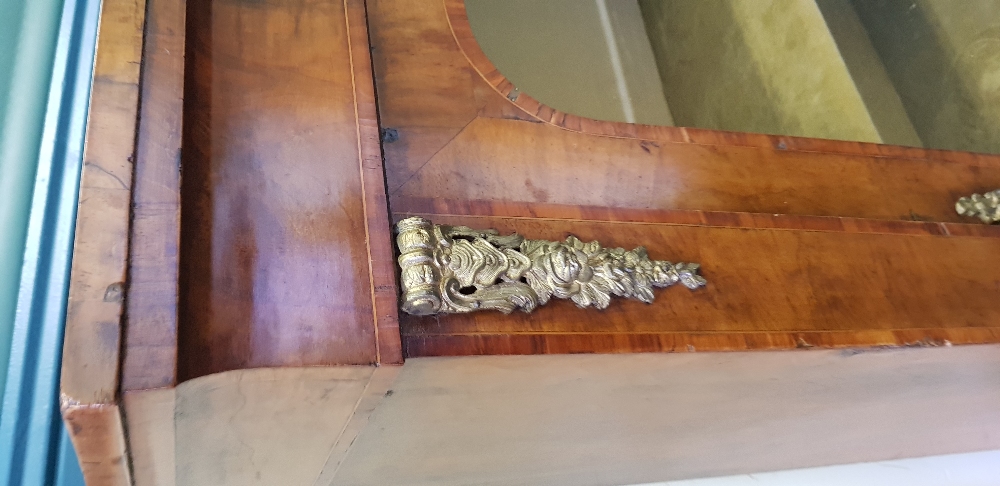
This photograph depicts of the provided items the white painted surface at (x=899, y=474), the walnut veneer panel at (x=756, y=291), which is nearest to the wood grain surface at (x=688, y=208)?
the walnut veneer panel at (x=756, y=291)

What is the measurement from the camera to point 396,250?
1.89 ft

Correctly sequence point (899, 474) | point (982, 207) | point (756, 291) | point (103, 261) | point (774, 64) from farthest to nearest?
point (774, 64) → point (899, 474) → point (982, 207) → point (756, 291) → point (103, 261)

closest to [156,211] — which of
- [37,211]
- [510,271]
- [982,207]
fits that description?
[510,271]

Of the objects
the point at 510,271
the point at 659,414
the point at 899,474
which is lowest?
the point at 899,474

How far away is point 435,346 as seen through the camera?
21.0 inches

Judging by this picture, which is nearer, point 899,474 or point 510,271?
point 510,271

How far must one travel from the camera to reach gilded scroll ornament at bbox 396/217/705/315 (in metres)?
0.56

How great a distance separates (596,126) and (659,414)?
0.33 metres

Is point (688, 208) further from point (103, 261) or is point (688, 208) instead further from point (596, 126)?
point (103, 261)

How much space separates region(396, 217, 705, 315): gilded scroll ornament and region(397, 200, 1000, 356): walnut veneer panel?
Answer: 13 millimetres

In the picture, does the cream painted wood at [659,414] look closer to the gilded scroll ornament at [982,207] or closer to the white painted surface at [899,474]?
the white painted surface at [899,474]

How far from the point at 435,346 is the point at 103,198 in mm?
263

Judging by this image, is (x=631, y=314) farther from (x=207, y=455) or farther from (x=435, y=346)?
(x=207, y=455)

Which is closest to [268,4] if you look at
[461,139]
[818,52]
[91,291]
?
[461,139]
